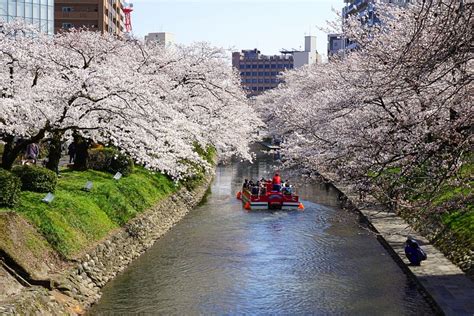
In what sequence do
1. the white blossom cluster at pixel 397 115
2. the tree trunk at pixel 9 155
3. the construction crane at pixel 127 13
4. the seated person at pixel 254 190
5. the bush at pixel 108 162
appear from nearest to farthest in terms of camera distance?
the white blossom cluster at pixel 397 115, the tree trunk at pixel 9 155, the bush at pixel 108 162, the seated person at pixel 254 190, the construction crane at pixel 127 13

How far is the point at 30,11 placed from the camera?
57.2m

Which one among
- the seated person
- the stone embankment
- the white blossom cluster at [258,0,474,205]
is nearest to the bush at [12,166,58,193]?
the stone embankment

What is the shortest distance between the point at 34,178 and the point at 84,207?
6.34 ft

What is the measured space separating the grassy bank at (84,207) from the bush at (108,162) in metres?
0.70

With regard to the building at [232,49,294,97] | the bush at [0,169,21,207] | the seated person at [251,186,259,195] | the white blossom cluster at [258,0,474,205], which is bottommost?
the seated person at [251,186,259,195]

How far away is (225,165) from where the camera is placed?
55.8m

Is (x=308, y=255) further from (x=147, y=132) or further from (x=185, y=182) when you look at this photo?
(x=185, y=182)

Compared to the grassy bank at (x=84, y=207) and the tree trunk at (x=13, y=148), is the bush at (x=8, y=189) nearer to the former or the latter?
the grassy bank at (x=84, y=207)

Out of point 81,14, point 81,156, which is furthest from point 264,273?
point 81,14

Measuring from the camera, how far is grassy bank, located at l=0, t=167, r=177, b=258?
632 inches

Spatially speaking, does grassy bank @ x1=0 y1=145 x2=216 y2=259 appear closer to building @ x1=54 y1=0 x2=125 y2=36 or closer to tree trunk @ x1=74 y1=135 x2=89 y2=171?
tree trunk @ x1=74 y1=135 x2=89 y2=171

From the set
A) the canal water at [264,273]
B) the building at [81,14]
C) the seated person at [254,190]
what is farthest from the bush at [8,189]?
the building at [81,14]

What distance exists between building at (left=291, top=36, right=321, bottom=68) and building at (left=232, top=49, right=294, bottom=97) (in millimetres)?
9906

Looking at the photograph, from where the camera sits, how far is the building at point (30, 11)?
54781 mm
